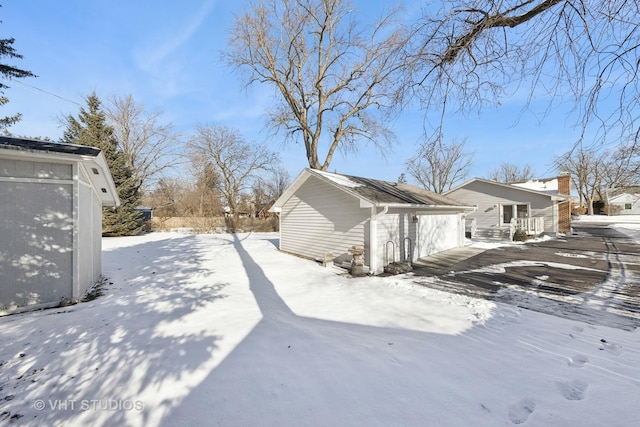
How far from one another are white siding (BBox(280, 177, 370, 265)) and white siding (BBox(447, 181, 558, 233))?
12511mm

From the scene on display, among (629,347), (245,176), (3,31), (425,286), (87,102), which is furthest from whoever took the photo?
(245,176)

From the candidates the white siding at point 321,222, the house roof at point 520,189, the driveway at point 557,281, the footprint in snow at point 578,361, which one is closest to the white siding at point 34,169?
the white siding at point 321,222

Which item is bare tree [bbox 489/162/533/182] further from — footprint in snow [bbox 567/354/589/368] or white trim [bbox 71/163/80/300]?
white trim [bbox 71/163/80/300]

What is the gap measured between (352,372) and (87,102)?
25.8 meters

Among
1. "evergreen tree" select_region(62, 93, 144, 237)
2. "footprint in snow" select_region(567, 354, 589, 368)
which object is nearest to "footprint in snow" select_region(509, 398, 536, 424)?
"footprint in snow" select_region(567, 354, 589, 368)

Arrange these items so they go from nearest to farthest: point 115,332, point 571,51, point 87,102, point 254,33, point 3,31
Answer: point 571,51
point 115,332
point 3,31
point 254,33
point 87,102

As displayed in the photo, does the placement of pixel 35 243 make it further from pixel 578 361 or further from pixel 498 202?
pixel 498 202

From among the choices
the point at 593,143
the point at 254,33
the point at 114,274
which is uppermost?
the point at 254,33

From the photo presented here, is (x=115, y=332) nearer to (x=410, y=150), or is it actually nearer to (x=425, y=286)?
(x=410, y=150)

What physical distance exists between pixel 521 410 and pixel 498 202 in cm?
1902

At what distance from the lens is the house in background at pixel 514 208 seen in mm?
16688

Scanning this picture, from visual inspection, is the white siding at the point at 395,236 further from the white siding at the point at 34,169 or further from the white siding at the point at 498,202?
the white siding at the point at 498,202

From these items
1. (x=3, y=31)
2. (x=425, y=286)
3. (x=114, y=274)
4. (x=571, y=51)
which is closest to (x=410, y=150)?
(x=571, y=51)

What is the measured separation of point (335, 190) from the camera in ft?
31.2
